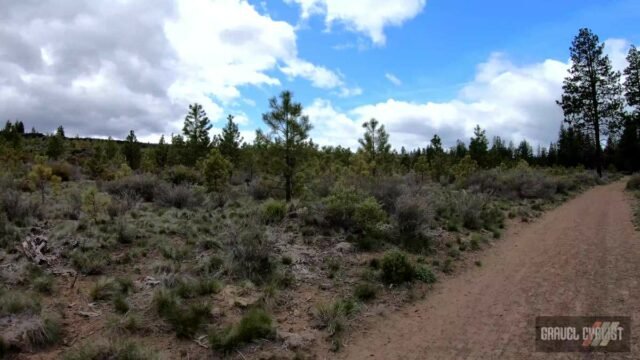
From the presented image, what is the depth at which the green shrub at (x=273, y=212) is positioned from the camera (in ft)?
37.6

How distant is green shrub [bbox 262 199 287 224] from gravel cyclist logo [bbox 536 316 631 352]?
6903 mm

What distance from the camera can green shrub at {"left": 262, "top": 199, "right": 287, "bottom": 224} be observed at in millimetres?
11469

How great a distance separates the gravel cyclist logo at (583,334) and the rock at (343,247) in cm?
418

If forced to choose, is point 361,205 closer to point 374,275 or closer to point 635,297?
point 374,275

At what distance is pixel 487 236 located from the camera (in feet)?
38.8

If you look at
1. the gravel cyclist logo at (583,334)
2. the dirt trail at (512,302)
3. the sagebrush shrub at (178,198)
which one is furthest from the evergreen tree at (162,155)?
the gravel cyclist logo at (583,334)

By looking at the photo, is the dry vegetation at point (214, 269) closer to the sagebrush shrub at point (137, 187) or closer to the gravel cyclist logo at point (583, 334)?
the sagebrush shrub at point (137, 187)

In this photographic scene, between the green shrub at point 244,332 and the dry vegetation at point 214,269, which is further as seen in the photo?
the dry vegetation at point 214,269

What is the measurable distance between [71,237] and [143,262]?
2.02 m

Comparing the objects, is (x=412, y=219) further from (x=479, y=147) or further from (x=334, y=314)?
(x=479, y=147)

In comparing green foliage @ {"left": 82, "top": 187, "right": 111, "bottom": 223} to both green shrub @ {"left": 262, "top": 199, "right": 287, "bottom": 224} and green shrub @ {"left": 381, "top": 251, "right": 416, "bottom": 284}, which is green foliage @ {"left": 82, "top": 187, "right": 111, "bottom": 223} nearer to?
green shrub @ {"left": 262, "top": 199, "right": 287, "bottom": 224}

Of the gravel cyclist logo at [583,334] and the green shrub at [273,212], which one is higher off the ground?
the green shrub at [273,212]

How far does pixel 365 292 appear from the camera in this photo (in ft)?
24.0

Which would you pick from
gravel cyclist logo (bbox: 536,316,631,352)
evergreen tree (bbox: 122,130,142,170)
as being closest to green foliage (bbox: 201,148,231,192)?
gravel cyclist logo (bbox: 536,316,631,352)
